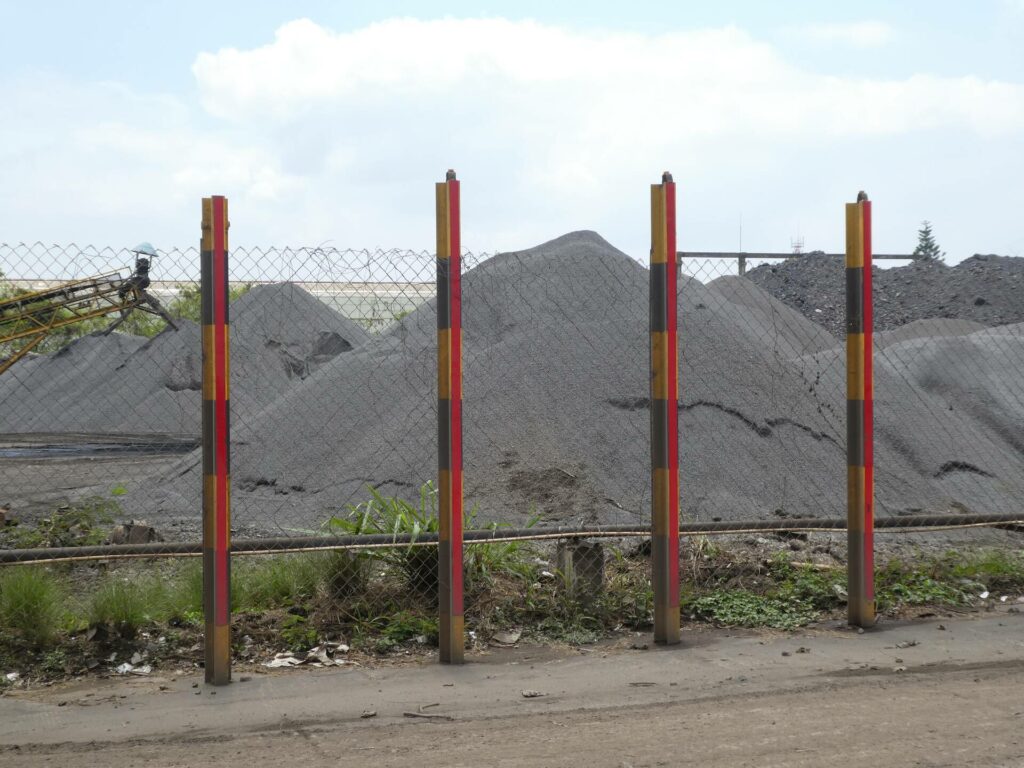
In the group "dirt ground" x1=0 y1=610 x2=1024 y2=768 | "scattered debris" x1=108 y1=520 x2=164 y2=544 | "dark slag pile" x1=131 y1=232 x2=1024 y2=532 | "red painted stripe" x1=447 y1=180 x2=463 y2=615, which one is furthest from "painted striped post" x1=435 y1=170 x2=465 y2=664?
"dark slag pile" x1=131 y1=232 x2=1024 y2=532

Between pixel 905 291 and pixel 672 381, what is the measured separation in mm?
19767

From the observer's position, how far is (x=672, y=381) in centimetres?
545

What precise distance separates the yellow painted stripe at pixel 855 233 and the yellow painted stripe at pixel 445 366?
7.62 ft

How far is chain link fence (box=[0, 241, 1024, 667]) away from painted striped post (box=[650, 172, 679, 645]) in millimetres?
472

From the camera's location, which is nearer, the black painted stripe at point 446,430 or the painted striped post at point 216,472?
the painted striped post at point 216,472

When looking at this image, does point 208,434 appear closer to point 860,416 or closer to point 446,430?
point 446,430

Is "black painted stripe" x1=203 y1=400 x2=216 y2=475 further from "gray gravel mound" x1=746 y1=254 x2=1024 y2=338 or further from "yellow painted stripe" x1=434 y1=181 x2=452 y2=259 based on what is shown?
"gray gravel mound" x1=746 y1=254 x2=1024 y2=338

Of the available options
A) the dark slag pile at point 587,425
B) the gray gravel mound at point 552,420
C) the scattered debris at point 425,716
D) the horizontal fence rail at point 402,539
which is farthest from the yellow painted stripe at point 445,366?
the dark slag pile at point 587,425

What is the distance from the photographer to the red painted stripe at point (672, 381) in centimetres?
543

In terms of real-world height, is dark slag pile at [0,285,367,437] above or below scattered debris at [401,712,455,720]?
above

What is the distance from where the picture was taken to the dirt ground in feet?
12.8

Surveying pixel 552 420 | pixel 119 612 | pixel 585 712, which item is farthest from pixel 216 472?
pixel 552 420

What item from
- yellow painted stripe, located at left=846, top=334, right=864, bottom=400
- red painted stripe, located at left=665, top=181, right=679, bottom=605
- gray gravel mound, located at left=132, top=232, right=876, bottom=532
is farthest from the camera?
gray gravel mound, located at left=132, top=232, right=876, bottom=532

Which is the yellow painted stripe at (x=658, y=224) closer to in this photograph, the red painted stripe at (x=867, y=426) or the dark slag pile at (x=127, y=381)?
the red painted stripe at (x=867, y=426)
